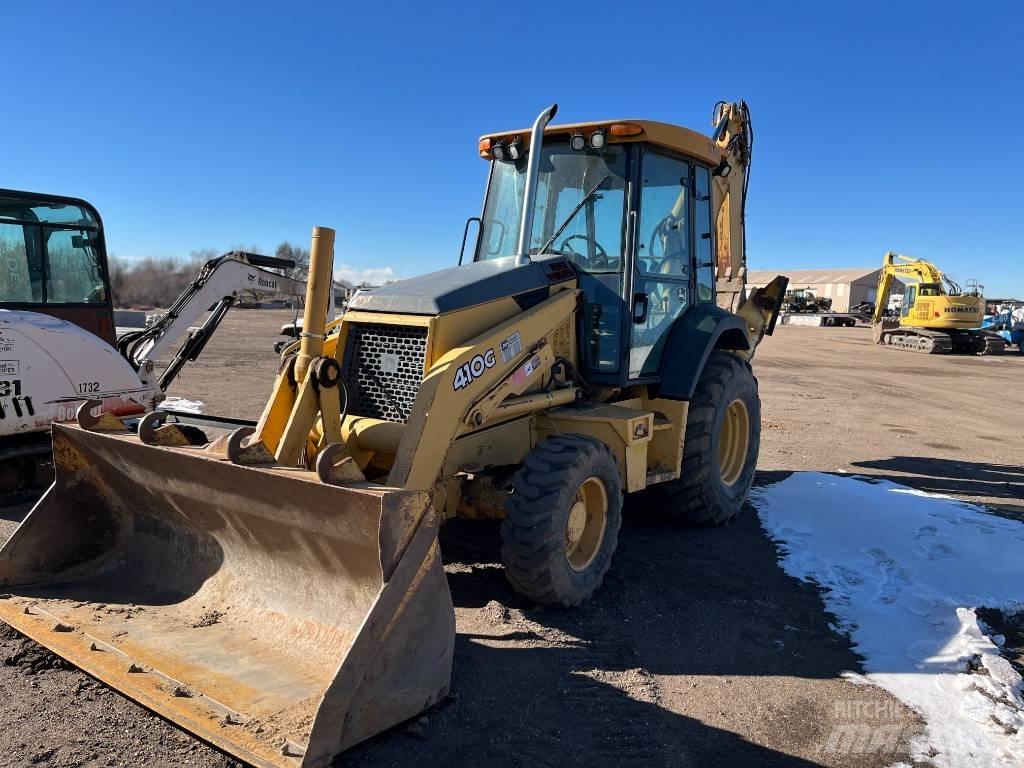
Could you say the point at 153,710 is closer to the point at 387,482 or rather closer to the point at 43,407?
the point at 387,482

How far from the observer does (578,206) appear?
536cm

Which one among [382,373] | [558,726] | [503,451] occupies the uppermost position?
[382,373]

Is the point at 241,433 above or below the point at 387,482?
above

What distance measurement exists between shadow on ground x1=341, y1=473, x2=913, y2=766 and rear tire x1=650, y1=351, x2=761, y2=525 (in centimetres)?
56

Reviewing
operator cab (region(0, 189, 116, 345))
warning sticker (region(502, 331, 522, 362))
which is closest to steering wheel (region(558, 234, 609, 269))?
warning sticker (region(502, 331, 522, 362))

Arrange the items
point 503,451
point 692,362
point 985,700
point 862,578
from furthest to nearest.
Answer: point 692,362
point 862,578
point 503,451
point 985,700

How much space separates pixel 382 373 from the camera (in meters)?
4.43

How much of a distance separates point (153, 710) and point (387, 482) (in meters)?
1.32

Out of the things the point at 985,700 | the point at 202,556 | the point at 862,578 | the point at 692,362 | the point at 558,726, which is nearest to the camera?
the point at 558,726

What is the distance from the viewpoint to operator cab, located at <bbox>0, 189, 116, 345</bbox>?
7375 mm

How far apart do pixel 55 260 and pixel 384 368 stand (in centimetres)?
497

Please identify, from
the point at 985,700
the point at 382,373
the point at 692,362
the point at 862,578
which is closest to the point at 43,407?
the point at 382,373

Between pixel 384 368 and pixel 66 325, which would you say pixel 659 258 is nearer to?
pixel 384 368

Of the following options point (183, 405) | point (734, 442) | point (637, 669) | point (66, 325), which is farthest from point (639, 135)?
point (183, 405)
